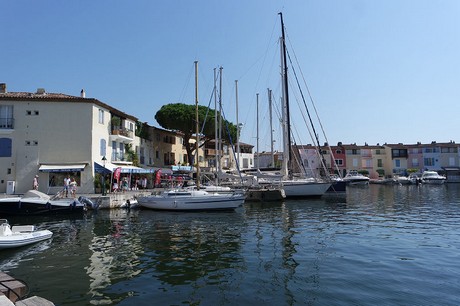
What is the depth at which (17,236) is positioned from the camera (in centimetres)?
1462

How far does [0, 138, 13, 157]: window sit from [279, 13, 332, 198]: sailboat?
2793 cm

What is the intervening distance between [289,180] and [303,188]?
2.39 metres

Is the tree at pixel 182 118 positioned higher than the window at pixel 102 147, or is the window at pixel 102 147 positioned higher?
the tree at pixel 182 118

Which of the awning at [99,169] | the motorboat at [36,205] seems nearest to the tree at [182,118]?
the awning at [99,169]

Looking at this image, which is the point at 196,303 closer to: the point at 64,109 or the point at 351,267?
the point at 351,267

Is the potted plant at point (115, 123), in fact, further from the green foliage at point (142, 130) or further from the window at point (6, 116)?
the window at point (6, 116)

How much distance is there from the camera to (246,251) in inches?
556

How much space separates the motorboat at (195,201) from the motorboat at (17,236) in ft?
40.5

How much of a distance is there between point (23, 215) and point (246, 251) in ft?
62.6

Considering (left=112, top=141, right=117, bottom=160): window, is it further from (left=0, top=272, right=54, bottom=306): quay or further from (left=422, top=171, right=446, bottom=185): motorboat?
(left=422, top=171, right=446, bottom=185): motorboat

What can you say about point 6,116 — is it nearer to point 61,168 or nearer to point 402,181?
point 61,168

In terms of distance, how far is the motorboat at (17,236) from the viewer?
1420cm

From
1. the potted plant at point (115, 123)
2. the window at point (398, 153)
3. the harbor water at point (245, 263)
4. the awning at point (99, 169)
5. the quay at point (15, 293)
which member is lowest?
the harbor water at point (245, 263)

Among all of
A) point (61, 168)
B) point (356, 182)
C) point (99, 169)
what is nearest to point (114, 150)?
point (99, 169)
